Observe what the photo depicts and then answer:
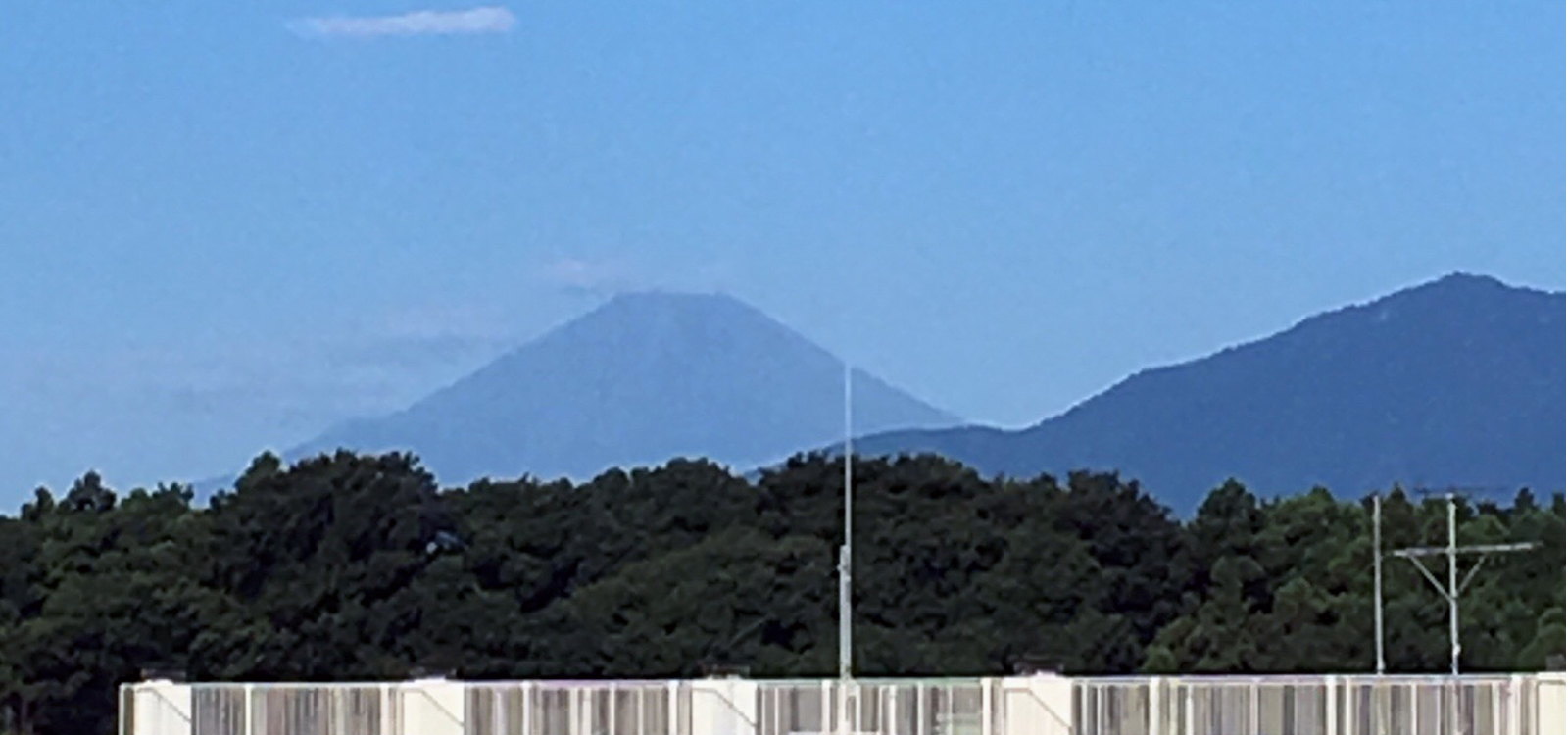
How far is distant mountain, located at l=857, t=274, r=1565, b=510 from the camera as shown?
176 meters

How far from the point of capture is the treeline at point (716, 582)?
3091 inches

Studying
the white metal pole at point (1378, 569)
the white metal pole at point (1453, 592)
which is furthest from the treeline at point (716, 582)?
the white metal pole at point (1453, 592)

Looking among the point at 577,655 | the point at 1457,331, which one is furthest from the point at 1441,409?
the point at 577,655

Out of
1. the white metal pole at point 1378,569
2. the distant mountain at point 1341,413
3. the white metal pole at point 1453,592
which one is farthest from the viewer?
the distant mountain at point 1341,413

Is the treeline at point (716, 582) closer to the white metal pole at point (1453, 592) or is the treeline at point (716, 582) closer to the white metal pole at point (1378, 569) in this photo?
the white metal pole at point (1378, 569)

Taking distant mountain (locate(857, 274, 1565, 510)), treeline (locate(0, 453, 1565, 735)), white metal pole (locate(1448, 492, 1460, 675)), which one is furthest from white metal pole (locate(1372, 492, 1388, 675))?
distant mountain (locate(857, 274, 1565, 510))

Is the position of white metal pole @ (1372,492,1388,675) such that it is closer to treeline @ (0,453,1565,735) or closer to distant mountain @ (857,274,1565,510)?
treeline @ (0,453,1565,735)

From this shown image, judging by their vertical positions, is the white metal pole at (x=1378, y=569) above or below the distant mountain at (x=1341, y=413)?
below

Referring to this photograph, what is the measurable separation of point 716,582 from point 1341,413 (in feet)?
387

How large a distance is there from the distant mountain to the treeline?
83.6 meters

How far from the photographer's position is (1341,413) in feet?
644

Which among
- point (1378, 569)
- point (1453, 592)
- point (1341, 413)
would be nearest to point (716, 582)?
point (1378, 569)

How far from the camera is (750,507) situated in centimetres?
8950

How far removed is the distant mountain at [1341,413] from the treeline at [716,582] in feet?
274
